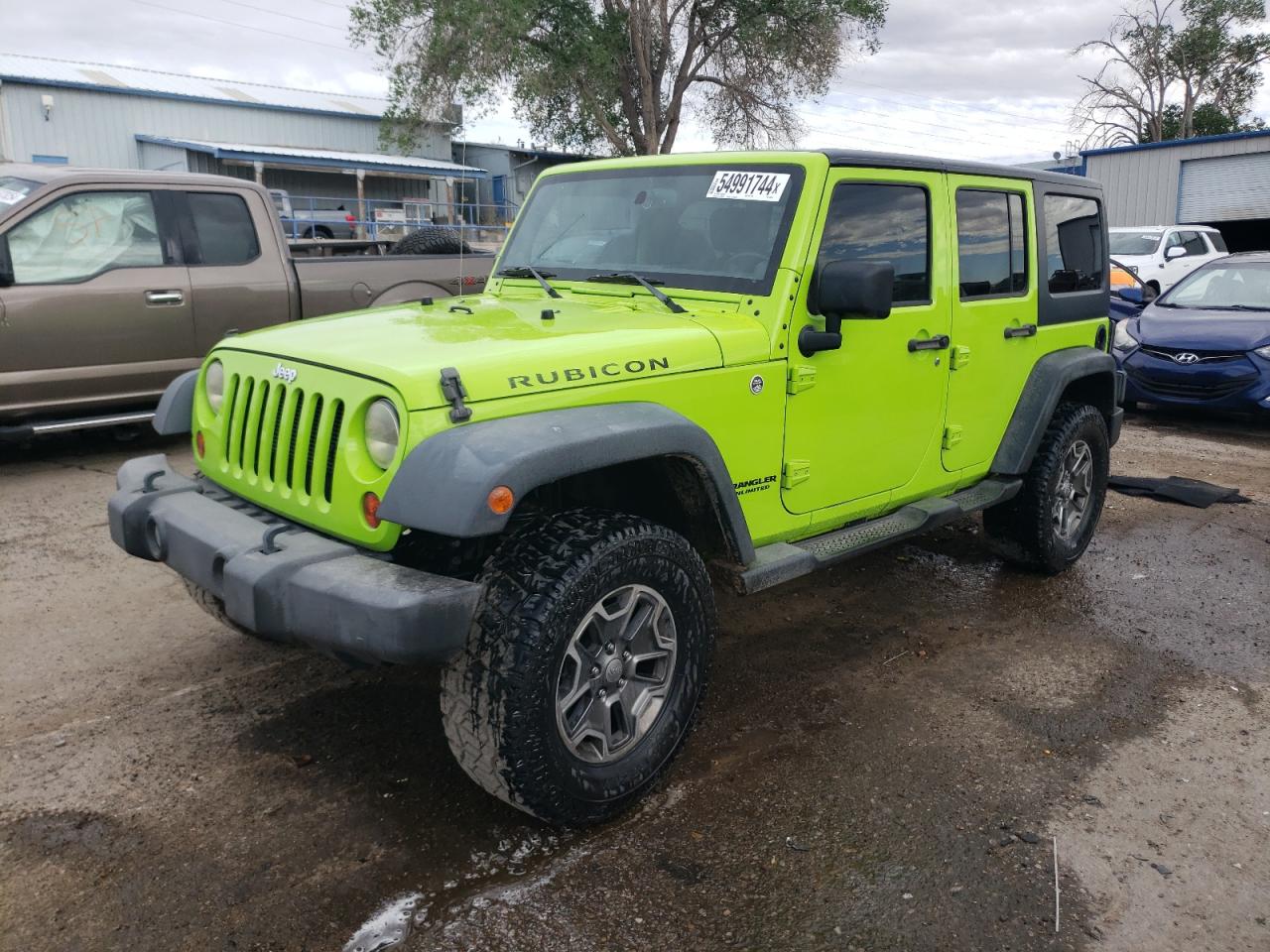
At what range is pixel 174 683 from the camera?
151 inches

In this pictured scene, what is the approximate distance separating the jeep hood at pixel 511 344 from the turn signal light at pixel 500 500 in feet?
1.06

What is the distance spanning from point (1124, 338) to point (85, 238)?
880 cm

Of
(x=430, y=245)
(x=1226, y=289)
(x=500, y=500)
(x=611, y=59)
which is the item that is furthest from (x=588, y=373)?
(x=611, y=59)

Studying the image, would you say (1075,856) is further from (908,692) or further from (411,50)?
(411,50)

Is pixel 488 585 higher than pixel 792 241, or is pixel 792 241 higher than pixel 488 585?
pixel 792 241

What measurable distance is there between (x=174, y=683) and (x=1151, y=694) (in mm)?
3720

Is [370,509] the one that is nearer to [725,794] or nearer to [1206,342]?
[725,794]

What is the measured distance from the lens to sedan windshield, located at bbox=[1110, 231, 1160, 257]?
53.6 ft

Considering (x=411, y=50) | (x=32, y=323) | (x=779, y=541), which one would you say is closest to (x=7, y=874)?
(x=779, y=541)

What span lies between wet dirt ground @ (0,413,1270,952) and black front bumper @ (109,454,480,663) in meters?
0.67

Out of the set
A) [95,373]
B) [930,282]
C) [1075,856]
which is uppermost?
[930,282]

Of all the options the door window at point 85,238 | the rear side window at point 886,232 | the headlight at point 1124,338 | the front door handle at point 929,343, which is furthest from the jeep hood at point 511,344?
the headlight at point 1124,338

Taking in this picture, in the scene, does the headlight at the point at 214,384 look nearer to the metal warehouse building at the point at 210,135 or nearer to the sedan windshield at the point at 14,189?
the sedan windshield at the point at 14,189

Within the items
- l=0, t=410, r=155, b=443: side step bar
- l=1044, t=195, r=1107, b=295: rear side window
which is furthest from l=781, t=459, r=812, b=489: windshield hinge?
l=0, t=410, r=155, b=443: side step bar
